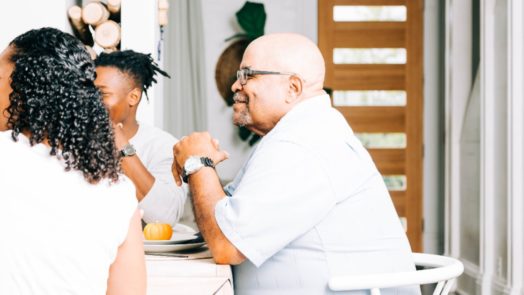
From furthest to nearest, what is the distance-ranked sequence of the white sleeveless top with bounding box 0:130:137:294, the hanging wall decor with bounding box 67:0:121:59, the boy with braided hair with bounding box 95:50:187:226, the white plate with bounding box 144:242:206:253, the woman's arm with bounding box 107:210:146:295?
the hanging wall decor with bounding box 67:0:121:59 → the boy with braided hair with bounding box 95:50:187:226 → the white plate with bounding box 144:242:206:253 → the woman's arm with bounding box 107:210:146:295 → the white sleeveless top with bounding box 0:130:137:294

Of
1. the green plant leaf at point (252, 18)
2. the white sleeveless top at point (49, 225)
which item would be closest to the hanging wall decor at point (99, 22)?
the white sleeveless top at point (49, 225)

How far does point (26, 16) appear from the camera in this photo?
2.73m

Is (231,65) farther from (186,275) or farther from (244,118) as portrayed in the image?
(186,275)

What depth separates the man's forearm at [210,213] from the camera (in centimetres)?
151

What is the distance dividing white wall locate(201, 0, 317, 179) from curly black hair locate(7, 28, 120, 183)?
460cm

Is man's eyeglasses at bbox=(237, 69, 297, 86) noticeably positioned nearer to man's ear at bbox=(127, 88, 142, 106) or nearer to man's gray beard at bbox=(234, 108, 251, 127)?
man's gray beard at bbox=(234, 108, 251, 127)

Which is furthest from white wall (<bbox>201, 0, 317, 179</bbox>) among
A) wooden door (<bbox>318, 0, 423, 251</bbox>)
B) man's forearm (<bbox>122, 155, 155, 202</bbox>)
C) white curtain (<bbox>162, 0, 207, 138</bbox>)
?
man's forearm (<bbox>122, 155, 155, 202</bbox>)

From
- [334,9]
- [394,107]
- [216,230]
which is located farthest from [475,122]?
[216,230]

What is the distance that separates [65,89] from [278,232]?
0.64m

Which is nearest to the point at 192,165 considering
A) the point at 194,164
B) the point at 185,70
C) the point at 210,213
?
the point at 194,164

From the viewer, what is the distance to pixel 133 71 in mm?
2715

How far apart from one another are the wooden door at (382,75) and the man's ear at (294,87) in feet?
13.2

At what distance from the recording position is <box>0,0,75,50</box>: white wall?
269 cm

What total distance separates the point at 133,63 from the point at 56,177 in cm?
174
